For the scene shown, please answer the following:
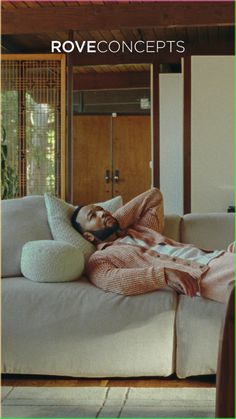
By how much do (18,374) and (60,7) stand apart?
440 centimetres

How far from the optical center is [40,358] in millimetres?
2896

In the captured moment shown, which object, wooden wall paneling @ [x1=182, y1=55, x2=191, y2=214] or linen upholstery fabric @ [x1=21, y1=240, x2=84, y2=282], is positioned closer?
linen upholstery fabric @ [x1=21, y1=240, x2=84, y2=282]

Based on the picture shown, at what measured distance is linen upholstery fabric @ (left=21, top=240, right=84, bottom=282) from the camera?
3.02m

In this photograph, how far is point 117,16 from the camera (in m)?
6.22

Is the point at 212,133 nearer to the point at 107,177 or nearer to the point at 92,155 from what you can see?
the point at 107,177

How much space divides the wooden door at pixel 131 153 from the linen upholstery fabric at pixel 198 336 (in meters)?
7.38

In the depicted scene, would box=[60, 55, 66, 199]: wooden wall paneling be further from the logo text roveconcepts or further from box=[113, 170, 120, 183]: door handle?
box=[113, 170, 120, 183]: door handle

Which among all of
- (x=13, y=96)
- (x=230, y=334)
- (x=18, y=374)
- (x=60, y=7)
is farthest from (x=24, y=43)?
(x=230, y=334)

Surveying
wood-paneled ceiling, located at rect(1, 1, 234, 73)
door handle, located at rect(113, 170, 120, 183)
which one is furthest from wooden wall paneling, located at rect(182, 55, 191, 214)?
door handle, located at rect(113, 170, 120, 183)

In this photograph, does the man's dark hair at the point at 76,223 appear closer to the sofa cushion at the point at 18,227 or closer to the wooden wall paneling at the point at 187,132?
the sofa cushion at the point at 18,227

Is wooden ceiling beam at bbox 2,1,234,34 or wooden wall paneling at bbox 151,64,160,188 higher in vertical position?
wooden ceiling beam at bbox 2,1,234,34

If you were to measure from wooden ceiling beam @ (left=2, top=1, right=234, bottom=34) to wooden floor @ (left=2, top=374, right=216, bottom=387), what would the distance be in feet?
13.5

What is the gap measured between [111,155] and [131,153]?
1.06 feet

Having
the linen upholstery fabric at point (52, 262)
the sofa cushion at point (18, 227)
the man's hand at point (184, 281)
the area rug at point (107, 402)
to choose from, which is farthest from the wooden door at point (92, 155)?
the area rug at point (107, 402)
